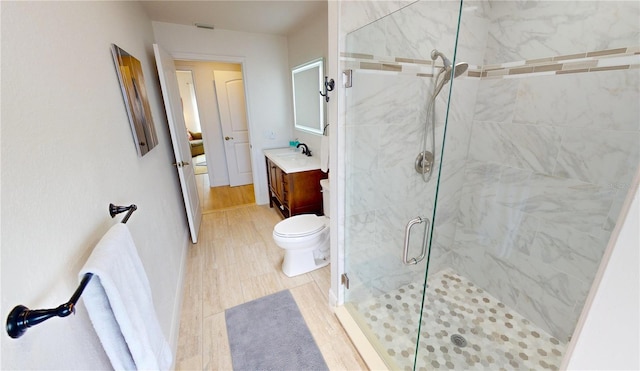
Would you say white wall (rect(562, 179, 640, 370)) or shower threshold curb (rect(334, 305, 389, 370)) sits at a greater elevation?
white wall (rect(562, 179, 640, 370))

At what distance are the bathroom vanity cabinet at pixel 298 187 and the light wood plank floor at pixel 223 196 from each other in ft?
3.36

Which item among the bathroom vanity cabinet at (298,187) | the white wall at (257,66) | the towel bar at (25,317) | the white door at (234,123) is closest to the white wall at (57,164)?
the towel bar at (25,317)

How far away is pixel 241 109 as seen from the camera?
427 centimetres

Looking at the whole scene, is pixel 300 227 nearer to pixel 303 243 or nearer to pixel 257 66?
pixel 303 243

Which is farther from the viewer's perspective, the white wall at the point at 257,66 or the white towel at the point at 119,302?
the white wall at the point at 257,66

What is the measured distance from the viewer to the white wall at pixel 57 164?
20.8 inches

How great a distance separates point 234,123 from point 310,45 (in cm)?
211

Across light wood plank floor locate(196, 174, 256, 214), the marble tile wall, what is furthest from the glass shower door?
light wood plank floor locate(196, 174, 256, 214)

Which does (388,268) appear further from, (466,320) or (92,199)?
(92,199)

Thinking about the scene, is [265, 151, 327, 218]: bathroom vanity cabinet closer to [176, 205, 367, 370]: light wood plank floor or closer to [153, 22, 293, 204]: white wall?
[176, 205, 367, 370]: light wood plank floor

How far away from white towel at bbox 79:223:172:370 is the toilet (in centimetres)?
123

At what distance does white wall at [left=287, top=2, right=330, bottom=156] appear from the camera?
246 centimetres

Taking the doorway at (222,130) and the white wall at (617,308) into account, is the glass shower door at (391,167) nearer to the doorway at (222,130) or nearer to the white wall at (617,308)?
the white wall at (617,308)

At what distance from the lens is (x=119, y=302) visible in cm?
69
